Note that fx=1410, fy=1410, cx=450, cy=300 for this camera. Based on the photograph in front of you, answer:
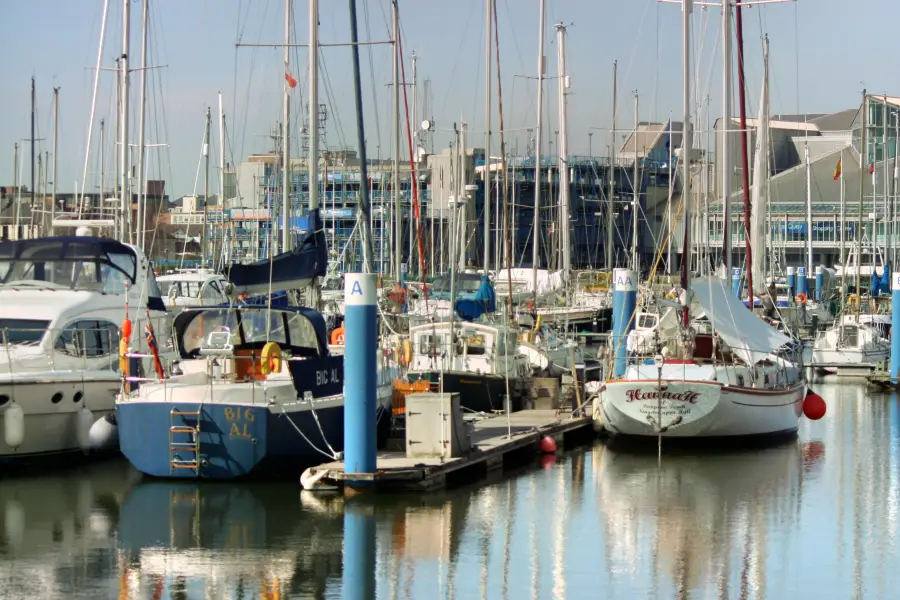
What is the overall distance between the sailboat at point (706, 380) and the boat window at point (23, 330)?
1022 centimetres

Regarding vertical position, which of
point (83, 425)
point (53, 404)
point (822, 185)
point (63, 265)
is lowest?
point (83, 425)

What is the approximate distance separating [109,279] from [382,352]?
17.4 ft

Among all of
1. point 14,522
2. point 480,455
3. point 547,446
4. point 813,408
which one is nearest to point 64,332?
point 14,522

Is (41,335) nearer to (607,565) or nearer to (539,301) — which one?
(607,565)

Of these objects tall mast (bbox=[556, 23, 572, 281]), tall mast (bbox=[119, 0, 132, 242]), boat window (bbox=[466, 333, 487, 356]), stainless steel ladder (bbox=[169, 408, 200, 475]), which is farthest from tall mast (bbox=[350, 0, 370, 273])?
tall mast (bbox=[556, 23, 572, 281])

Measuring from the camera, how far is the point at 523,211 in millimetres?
122938

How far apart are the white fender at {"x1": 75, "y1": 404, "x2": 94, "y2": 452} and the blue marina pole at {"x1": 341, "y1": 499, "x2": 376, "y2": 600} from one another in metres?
5.96

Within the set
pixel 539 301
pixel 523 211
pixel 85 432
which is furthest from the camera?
pixel 523 211

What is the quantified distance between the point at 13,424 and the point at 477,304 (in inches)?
681

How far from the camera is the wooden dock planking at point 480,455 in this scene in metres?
20.4

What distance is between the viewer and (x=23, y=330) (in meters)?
24.2

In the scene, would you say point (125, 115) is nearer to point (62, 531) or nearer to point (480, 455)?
point (480, 455)

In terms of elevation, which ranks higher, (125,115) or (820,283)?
(125,115)

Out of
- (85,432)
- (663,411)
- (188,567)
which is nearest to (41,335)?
(85,432)
